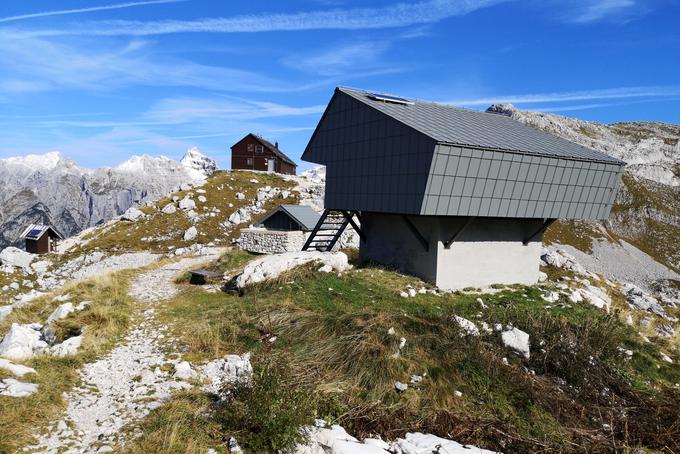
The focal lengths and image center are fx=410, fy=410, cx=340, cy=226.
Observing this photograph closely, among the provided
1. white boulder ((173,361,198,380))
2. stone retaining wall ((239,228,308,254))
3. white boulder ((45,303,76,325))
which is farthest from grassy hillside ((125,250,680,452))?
stone retaining wall ((239,228,308,254))

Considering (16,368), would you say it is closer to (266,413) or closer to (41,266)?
(266,413)

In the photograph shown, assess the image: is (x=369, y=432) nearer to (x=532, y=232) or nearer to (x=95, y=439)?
(x=95, y=439)

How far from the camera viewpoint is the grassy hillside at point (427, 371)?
7551 mm

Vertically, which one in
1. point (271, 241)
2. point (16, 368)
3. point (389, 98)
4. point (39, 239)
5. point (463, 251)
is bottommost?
point (39, 239)

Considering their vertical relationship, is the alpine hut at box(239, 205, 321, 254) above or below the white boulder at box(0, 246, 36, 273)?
above

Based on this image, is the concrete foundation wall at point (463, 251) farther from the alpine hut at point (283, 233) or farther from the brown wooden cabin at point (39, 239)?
the brown wooden cabin at point (39, 239)

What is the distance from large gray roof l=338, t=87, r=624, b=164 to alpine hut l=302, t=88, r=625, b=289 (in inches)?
2.9

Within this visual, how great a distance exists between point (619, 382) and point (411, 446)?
7.23 metres

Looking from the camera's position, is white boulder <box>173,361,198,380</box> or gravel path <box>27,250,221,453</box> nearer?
gravel path <box>27,250,221,453</box>

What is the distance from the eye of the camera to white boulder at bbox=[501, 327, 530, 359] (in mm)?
11516

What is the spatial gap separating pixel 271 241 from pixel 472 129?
2082 centimetres

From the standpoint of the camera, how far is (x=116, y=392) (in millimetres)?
8391

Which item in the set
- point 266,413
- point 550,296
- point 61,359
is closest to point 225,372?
point 266,413

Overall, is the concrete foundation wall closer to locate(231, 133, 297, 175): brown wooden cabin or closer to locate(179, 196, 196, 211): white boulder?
locate(179, 196, 196, 211): white boulder
